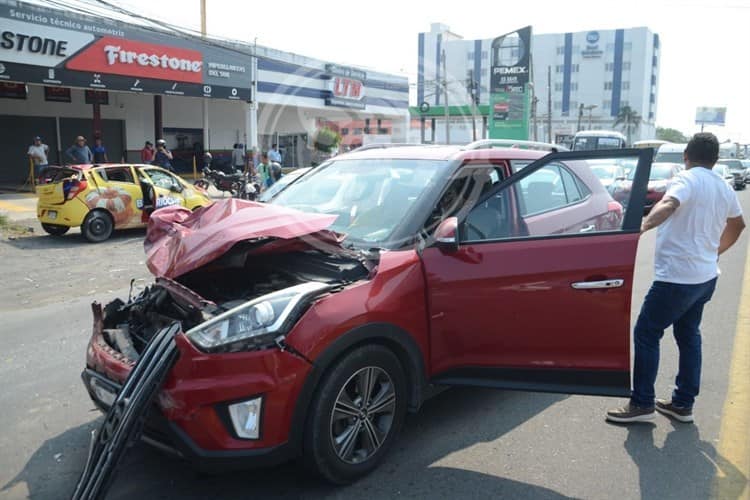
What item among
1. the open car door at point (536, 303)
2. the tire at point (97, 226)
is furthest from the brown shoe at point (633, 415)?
the tire at point (97, 226)

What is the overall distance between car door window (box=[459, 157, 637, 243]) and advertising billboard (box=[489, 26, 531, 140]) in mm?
38218

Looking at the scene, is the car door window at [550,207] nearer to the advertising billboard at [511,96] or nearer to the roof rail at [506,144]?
the roof rail at [506,144]

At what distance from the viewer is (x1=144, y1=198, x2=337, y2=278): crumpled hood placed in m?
3.40

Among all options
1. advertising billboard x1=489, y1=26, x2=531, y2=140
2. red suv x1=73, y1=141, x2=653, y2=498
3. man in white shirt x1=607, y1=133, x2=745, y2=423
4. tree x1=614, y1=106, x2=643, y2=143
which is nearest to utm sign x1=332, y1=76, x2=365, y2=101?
advertising billboard x1=489, y1=26, x2=531, y2=140

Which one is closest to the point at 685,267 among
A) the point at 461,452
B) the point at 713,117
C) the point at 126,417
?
the point at 461,452

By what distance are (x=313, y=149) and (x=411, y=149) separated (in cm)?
3032

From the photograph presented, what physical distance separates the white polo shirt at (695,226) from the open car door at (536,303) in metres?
0.38

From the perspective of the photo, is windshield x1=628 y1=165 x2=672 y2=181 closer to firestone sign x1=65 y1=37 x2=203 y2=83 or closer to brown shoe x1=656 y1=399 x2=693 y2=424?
brown shoe x1=656 y1=399 x2=693 y2=424

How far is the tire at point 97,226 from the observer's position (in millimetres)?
11516

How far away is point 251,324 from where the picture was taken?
2906mm

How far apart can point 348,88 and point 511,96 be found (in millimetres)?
16075

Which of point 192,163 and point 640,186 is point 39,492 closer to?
point 640,186

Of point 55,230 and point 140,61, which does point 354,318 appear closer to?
point 55,230

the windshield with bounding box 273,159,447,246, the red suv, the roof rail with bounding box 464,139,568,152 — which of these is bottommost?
the red suv
